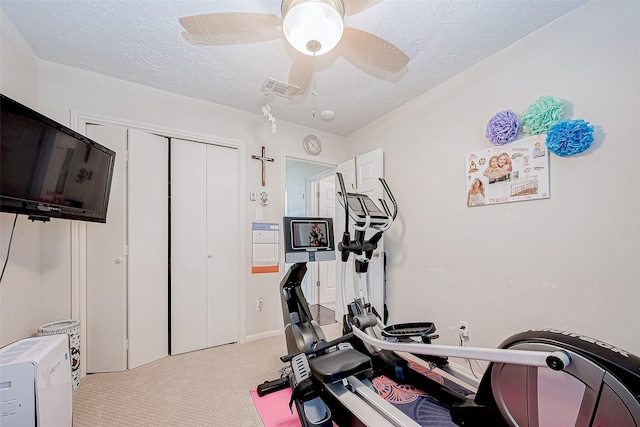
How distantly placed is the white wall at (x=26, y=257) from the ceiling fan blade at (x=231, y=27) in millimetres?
1088

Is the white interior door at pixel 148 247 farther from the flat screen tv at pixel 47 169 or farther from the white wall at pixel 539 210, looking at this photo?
the white wall at pixel 539 210

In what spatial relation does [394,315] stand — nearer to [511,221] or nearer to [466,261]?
[466,261]

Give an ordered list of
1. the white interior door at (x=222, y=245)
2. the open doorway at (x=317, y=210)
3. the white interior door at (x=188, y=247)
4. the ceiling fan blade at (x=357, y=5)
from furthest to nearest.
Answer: the open doorway at (x=317, y=210)
the white interior door at (x=222, y=245)
the white interior door at (x=188, y=247)
the ceiling fan blade at (x=357, y=5)

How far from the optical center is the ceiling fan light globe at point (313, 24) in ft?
3.76

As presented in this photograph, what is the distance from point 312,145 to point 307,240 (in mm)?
1617

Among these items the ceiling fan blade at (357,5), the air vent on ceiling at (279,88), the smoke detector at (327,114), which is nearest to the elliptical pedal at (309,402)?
the ceiling fan blade at (357,5)

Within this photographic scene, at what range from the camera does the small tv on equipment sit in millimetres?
2027

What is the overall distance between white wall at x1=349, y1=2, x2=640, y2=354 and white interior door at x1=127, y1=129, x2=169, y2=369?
7.68 feet

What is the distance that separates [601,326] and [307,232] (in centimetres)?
187

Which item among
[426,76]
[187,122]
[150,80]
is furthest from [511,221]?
[150,80]

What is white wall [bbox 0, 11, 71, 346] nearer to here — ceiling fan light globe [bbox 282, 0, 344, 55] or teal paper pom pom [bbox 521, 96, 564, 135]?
ceiling fan light globe [bbox 282, 0, 344, 55]

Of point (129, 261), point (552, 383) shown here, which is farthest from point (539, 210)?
point (129, 261)

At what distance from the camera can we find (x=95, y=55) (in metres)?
1.91

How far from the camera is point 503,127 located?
1.79m
